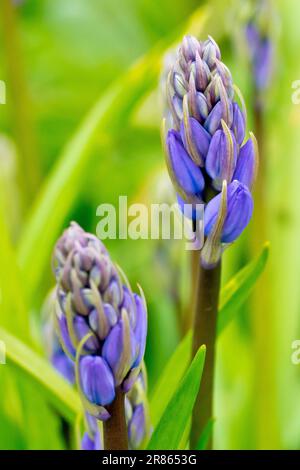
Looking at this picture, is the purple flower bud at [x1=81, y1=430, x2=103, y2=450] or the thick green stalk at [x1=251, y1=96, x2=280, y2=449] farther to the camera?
the thick green stalk at [x1=251, y1=96, x2=280, y2=449]

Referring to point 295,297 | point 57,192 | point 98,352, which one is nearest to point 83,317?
point 98,352

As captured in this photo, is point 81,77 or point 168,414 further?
point 81,77

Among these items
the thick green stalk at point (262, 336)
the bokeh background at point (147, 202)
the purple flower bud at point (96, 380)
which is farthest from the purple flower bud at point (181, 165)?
the thick green stalk at point (262, 336)

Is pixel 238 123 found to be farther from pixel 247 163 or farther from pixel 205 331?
pixel 205 331

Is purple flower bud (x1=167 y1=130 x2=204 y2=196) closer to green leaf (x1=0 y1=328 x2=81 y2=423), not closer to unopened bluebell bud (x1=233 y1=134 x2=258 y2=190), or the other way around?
unopened bluebell bud (x1=233 y1=134 x2=258 y2=190)

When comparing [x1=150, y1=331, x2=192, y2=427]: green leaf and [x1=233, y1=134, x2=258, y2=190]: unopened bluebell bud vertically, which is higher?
[x1=233, y1=134, x2=258, y2=190]: unopened bluebell bud

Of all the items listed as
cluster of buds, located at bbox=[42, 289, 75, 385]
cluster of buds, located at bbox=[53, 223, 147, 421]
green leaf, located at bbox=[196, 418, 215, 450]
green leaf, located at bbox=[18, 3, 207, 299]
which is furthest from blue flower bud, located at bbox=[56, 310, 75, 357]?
green leaf, located at bbox=[18, 3, 207, 299]

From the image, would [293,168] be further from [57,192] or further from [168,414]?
[168,414]
